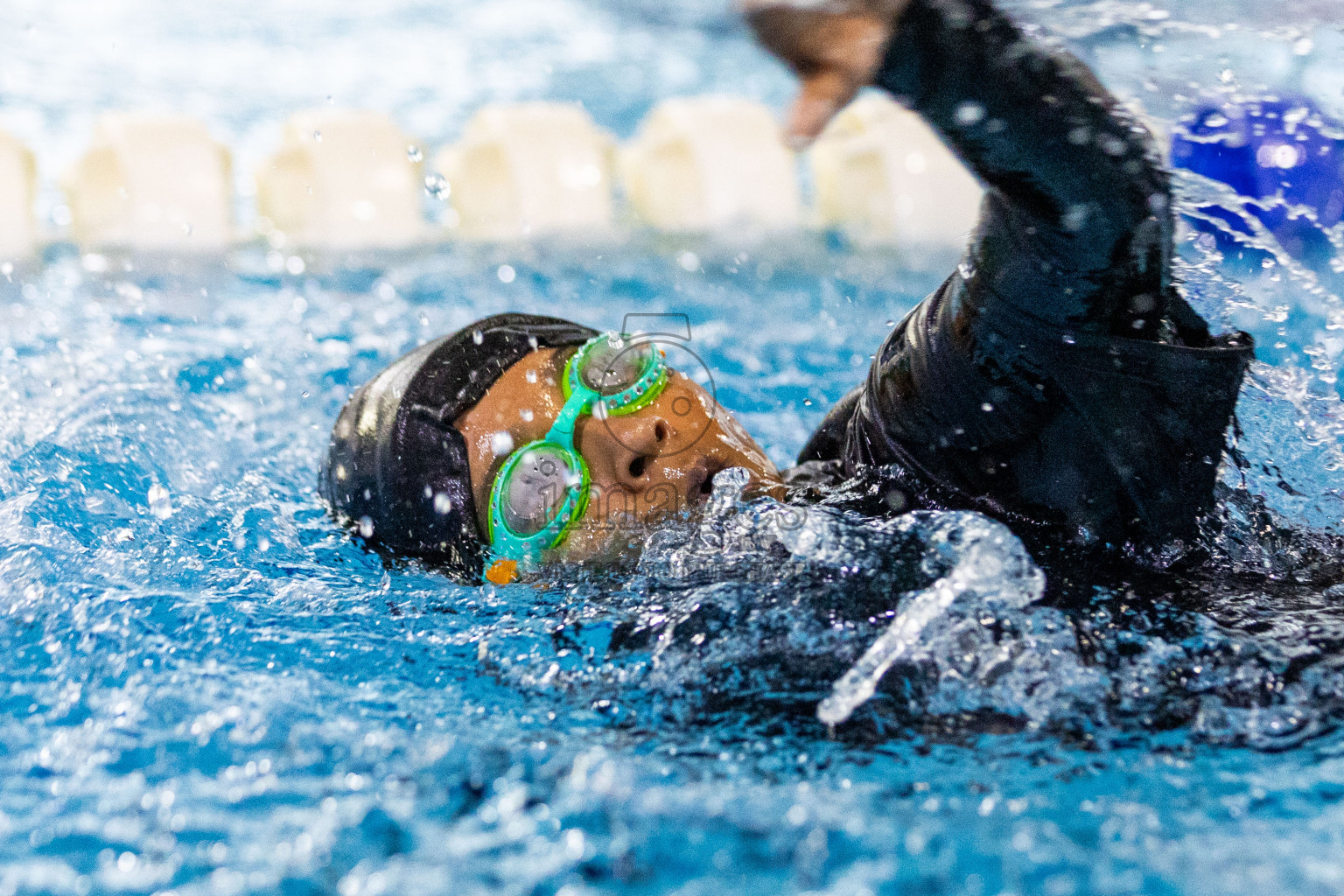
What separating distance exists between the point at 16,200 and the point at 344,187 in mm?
1041

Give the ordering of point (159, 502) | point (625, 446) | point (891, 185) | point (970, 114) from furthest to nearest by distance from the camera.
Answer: point (891, 185) → point (159, 502) → point (625, 446) → point (970, 114)

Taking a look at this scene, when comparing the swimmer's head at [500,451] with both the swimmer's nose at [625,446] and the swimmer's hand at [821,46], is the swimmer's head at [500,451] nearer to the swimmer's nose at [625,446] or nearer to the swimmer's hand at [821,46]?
the swimmer's nose at [625,446]

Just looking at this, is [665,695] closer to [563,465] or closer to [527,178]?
[563,465]

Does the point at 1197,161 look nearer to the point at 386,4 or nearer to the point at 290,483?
the point at 290,483

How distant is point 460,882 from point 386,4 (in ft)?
21.9

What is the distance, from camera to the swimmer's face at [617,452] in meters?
1.58

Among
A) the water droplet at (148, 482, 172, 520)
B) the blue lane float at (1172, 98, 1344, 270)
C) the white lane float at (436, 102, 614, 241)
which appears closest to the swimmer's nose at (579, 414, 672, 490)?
the water droplet at (148, 482, 172, 520)

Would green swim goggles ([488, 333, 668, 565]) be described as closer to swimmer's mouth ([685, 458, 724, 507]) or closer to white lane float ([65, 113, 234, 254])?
swimmer's mouth ([685, 458, 724, 507])

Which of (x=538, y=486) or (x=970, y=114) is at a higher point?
(x=970, y=114)

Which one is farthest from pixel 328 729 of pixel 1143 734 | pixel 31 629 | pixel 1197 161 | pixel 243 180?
pixel 243 180

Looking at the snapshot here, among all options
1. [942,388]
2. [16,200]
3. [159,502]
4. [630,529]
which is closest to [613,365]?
[630,529]

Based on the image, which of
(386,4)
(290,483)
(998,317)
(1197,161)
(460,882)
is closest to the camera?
(460,882)

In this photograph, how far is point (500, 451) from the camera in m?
1.59

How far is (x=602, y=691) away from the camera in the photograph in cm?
137
